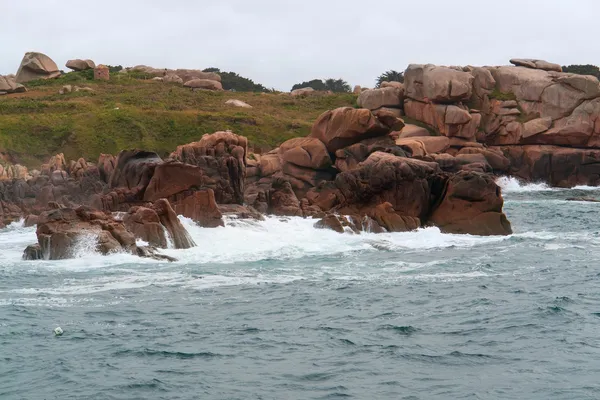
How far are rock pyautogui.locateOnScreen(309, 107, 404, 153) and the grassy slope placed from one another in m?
18.7

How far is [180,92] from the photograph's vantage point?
96062 millimetres

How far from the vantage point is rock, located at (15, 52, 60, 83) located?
107 metres

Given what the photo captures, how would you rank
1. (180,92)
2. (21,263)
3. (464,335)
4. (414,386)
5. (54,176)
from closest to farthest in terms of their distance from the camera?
1. (414,386)
2. (464,335)
3. (21,263)
4. (54,176)
5. (180,92)

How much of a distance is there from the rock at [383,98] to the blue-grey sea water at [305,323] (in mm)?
46685

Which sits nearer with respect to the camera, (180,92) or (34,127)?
(34,127)

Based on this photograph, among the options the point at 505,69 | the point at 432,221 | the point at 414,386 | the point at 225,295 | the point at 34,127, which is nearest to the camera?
the point at 414,386

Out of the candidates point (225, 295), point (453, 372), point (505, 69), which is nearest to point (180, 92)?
point (505, 69)

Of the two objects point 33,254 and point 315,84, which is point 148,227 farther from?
point 315,84

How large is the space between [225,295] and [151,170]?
17110 mm

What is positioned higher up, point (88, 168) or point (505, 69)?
point (505, 69)

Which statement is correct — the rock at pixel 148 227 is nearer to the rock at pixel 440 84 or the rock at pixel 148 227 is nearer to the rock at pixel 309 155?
the rock at pixel 309 155

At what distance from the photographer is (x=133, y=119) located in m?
77.2

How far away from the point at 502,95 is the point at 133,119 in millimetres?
32139

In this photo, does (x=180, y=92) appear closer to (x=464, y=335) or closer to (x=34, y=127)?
(x=34, y=127)
